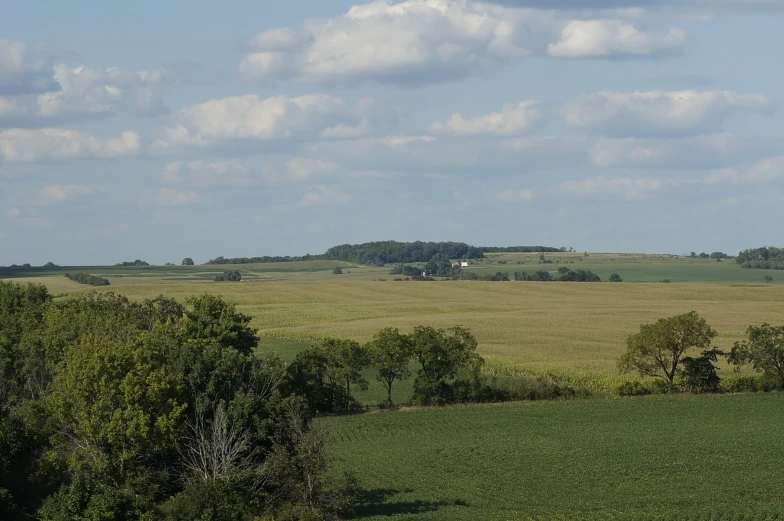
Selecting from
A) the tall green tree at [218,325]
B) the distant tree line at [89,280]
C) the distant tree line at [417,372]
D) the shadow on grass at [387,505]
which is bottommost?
the shadow on grass at [387,505]

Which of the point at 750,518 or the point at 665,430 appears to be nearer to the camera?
the point at 750,518

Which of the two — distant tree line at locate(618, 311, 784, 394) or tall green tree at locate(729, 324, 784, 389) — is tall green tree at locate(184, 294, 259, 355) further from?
tall green tree at locate(729, 324, 784, 389)

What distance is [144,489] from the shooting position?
131 ft

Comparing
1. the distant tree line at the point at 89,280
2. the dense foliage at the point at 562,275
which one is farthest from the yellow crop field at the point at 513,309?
the dense foliage at the point at 562,275

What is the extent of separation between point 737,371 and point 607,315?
145ft

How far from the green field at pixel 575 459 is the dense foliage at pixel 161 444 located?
396cm

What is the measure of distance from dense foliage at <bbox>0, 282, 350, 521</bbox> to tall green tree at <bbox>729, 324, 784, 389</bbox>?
4142 centimetres

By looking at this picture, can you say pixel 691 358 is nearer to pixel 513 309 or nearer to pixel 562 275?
pixel 513 309

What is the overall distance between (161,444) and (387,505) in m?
9.91

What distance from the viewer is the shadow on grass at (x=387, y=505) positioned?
40.2 metres

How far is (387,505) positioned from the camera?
4150 cm

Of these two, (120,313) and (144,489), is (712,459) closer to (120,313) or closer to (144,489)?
(144,489)

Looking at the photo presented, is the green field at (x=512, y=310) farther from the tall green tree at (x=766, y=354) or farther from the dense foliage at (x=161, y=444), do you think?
the dense foliage at (x=161, y=444)

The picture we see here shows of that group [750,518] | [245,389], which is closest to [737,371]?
[750,518]
